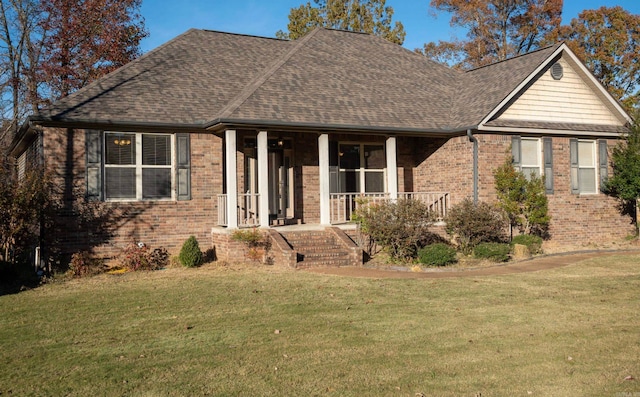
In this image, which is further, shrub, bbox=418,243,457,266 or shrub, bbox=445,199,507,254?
shrub, bbox=445,199,507,254

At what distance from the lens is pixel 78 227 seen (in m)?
14.1

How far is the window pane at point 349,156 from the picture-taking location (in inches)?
698

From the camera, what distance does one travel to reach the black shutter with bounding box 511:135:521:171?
680 inches

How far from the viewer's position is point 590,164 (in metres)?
18.7

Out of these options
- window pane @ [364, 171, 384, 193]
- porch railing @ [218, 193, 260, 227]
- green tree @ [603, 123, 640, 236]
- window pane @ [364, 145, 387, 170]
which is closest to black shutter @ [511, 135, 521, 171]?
green tree @ [603, 123, 640, 236]

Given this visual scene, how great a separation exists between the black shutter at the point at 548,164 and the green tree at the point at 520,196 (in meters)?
0.79

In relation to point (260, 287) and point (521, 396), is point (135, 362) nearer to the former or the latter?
point (521, 396)

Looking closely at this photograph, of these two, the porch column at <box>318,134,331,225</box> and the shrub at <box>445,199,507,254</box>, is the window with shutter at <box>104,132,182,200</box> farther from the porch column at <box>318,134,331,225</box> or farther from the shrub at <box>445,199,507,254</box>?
the shrub at <box>445,199,507,254</box>

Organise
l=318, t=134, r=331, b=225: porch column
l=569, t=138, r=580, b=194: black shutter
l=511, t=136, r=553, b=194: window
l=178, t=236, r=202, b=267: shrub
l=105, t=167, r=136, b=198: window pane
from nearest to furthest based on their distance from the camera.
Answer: l=178, t=236, r=202, b=267: shrub, l=105, t=167, r=136, b=198: window pane, l=318, t=134, r=331, b=225: porch column, l=511, t=136, r=553, b=194: window, l=569, t=138, r=580, b=194: black shutter

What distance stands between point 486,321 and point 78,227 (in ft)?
33.0

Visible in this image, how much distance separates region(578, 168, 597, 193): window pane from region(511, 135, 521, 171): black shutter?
8.29 ft

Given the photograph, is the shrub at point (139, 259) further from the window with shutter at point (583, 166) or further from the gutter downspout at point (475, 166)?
the window with shutter at point (583, 166)

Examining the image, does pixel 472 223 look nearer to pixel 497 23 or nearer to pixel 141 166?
pixel 141 166

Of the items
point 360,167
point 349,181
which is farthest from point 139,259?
point 360,167
